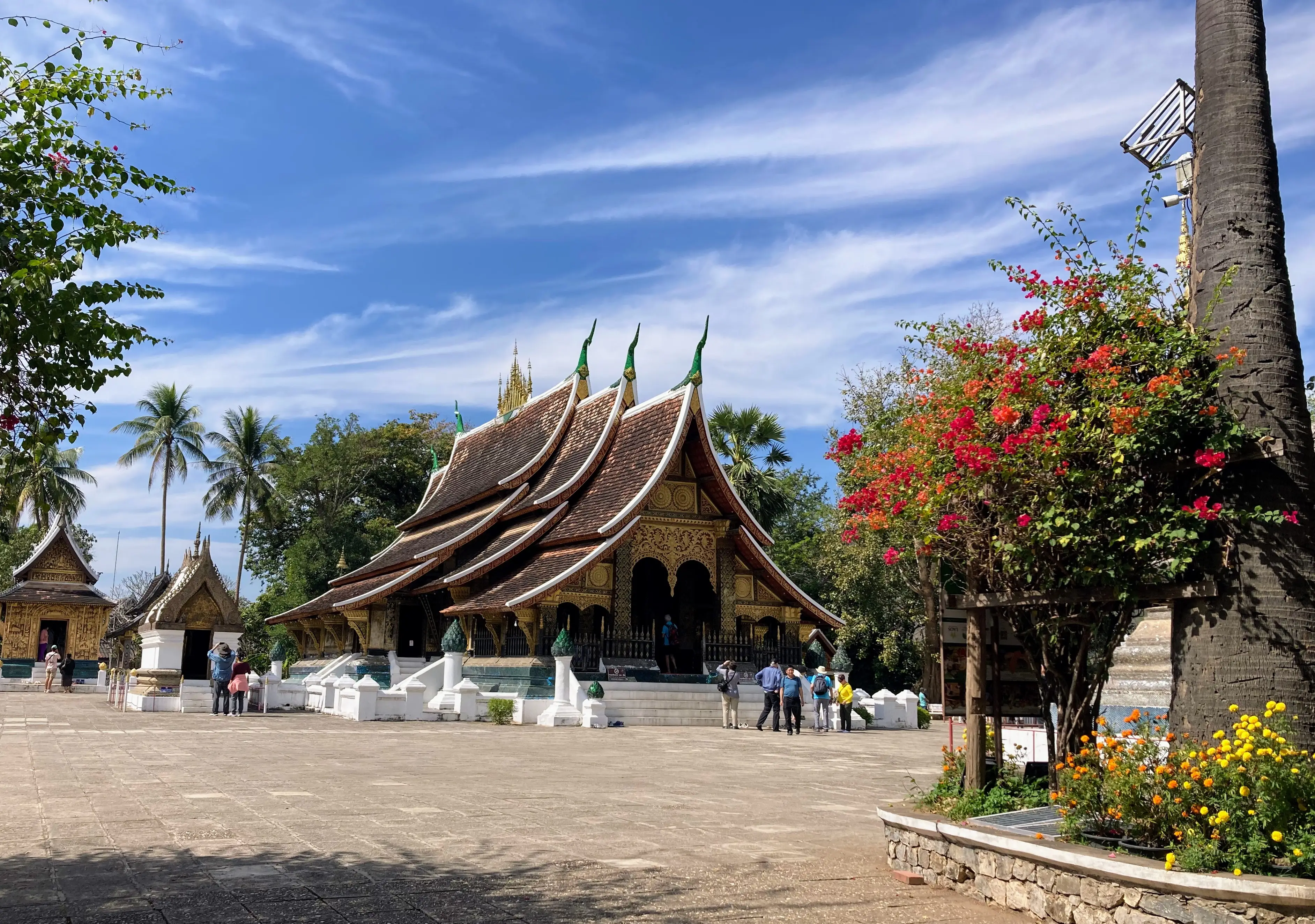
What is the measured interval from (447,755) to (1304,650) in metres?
9.65

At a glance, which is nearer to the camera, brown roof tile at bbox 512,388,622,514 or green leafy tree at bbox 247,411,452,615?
brown roof tile at bbox 512,388,622,514

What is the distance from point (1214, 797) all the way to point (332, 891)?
4.05 m

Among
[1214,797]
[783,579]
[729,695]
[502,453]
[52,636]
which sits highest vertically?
[502,453]

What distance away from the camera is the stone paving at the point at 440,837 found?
515 cm

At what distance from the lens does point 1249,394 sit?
571 centimetres

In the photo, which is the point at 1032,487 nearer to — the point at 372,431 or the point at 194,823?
the point at 194,823

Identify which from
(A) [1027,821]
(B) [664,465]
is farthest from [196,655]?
(A) [1027,821]

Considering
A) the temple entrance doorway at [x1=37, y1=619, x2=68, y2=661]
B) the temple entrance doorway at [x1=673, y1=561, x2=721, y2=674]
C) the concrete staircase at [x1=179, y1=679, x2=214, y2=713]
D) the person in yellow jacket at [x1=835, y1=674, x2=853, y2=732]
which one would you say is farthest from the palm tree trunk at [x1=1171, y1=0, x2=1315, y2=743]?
the temple entrance doorway at [x1=37, y1=619, x2=68, y2=661]

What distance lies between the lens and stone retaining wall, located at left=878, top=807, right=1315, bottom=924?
4355 mm

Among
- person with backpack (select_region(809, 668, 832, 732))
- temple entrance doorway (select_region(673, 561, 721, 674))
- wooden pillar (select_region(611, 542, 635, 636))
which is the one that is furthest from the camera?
temple entrance doorway (select_region(673, 561, 721, 674))

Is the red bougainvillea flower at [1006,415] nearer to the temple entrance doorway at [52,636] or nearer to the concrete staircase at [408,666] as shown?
the concrete staircase at [408,666]

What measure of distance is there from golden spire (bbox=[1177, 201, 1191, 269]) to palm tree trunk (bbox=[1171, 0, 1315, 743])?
6.34 metres

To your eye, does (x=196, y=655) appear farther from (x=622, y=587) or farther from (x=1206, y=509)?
(x=1206, y=509)

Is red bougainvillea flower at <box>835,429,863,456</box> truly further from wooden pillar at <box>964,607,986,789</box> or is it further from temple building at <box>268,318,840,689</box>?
temple building at <box>268,318,840,689</box>
